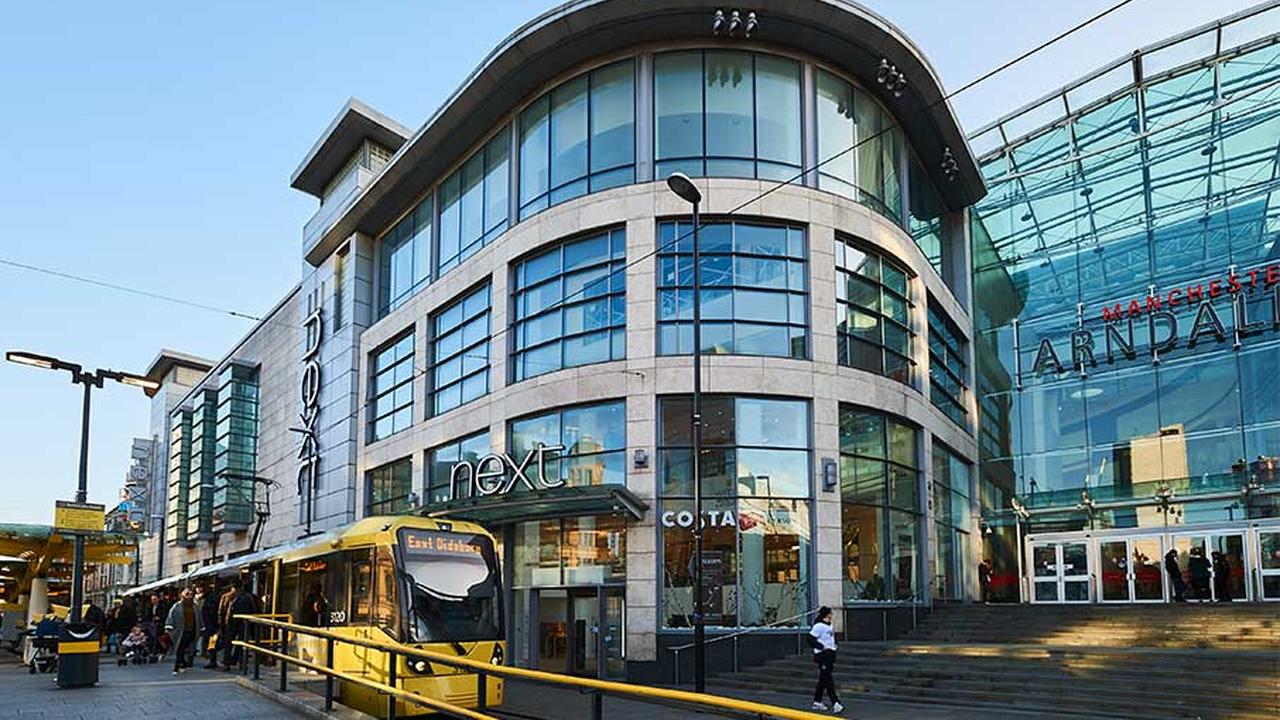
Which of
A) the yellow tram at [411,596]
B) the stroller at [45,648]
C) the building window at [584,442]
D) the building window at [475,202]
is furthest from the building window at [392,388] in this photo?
the yellow tram at [411,596]

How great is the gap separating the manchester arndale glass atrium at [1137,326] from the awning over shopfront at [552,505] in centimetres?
1701

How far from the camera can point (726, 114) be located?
26.8 metres

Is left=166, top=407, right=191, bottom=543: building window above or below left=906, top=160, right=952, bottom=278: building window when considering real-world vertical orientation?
below

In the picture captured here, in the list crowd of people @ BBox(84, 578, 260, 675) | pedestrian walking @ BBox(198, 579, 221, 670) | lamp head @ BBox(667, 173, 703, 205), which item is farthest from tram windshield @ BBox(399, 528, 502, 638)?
pedestrian walking @ BBox(198, 579, 221, 670)

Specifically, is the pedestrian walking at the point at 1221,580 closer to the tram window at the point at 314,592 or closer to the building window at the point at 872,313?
the building window at the point at 872,313

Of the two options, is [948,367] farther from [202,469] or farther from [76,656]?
[202,469]

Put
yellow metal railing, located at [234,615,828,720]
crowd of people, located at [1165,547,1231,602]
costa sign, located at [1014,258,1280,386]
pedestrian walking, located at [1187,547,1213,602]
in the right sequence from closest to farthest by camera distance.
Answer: yellow metal railing, located at [234,615,828,720] < crowd of people, located at [1165,547,1231,602] < pedestrian walking, located at [1187,547,1213,602] < costa sign, located at [1014,258,1280,386]

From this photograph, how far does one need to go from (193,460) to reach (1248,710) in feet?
212

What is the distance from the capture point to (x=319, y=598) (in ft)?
64.4

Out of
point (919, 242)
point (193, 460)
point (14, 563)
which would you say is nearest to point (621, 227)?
point (919, 242)

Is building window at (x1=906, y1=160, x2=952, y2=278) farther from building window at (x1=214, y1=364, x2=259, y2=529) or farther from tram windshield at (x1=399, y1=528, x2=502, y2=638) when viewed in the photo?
building window at (x1=214, y1=364, x2=259, y2=529)

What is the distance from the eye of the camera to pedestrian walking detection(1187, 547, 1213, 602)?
1168 inches

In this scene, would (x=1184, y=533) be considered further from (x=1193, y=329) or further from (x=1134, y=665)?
(x=1134, y=665)

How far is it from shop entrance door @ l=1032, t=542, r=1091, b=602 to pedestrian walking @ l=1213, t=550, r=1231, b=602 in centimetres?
430
